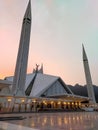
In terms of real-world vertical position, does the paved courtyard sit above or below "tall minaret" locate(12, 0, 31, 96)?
below

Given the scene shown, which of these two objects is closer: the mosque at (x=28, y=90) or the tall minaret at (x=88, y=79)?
the mosque at (x=28, y=90)

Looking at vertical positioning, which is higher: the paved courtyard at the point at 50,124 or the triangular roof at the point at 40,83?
the triangular roof at the point at 40,83

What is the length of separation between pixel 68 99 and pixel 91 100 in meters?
14.3

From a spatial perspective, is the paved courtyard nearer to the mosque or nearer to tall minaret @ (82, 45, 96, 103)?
the mosque

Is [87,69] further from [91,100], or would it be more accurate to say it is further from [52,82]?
[52,82]

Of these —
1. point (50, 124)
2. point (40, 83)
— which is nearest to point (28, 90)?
point (40, 83)

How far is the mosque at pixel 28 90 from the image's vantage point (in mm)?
25339

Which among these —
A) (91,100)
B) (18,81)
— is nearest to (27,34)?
(18,81)

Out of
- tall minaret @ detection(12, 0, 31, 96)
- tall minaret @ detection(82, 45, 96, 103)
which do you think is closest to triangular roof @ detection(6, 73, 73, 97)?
tall minaret @ detection(12, 0, 31, 96)

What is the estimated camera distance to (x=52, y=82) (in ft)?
140

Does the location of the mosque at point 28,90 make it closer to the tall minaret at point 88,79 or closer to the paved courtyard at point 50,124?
the tall minaret at point 88,79

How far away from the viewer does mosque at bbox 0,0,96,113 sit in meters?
25.3

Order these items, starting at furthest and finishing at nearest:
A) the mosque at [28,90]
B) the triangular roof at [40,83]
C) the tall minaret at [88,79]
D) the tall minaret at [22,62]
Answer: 1. the tall minaret at [88,79]
2. the triangular roof at [40,83]
3. the tall minaret at [22,62]
4. the mosque at [28,90]

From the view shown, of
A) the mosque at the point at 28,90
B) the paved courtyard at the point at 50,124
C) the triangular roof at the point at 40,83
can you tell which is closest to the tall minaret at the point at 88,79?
the mosque at the point at 28,90
